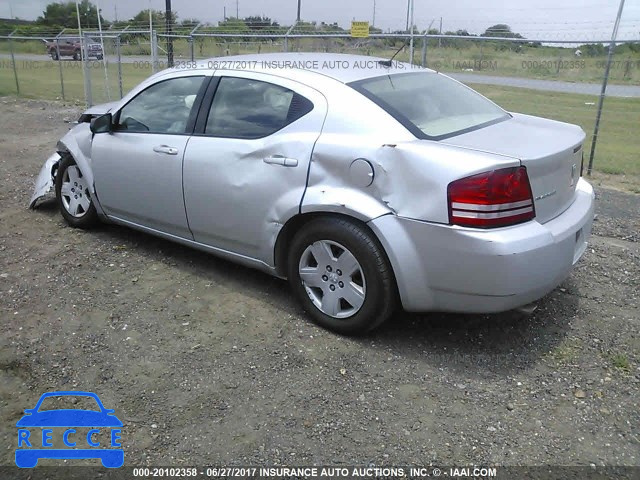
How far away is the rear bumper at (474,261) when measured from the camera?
2.94 metres

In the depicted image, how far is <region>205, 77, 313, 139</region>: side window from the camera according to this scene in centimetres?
367

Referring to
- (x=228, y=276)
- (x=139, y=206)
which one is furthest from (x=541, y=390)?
(x=139, y=206)

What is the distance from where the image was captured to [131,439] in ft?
8.87

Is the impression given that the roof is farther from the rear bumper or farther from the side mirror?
the rear bumper

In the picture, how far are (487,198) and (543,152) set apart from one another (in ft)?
1.77

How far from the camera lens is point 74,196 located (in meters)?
5.19

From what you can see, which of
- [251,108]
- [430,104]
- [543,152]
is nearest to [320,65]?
[251,108]

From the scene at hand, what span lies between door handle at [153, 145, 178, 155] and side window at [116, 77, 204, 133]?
0.47 ft

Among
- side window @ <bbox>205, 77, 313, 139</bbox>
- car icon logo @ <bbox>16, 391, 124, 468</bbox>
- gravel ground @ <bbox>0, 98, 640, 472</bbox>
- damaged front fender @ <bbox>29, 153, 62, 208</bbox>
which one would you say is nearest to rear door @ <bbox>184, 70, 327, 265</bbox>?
side window @ <bbox>205, 77, 313, 139</bbox>

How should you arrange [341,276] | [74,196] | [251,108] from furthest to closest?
[74,196], [251,108], [341,276]

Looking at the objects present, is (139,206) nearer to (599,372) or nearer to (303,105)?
(303,105)

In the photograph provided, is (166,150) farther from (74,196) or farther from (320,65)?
(74,196)

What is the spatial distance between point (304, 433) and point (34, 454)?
125 centimetres

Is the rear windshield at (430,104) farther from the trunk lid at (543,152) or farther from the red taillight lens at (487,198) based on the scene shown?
the red taillight lens at (487,198)
